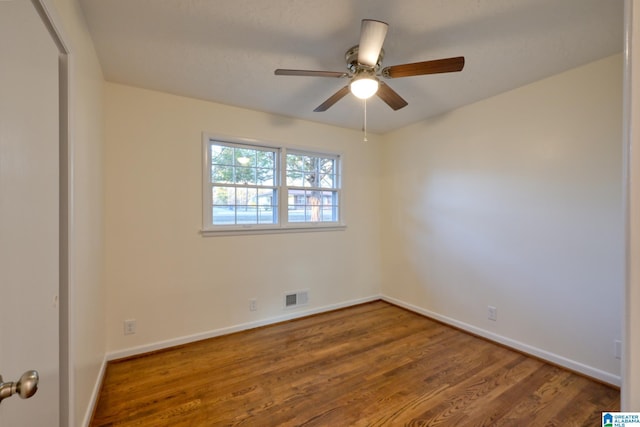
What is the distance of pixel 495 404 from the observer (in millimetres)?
1842

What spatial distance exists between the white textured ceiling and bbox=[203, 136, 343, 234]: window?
70cm

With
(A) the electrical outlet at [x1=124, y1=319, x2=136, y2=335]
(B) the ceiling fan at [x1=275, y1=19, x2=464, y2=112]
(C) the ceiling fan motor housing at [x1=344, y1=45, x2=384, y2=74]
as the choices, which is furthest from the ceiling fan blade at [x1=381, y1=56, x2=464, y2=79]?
(A) the electrical outlet at [x1=124, y1=319, x2=136, y2=335]

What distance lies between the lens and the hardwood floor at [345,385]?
5.66 feet

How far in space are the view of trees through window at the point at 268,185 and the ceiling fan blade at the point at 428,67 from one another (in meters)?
1.75

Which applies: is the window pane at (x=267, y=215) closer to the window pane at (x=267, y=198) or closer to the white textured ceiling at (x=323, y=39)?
the window pane at (x=267, y=198)

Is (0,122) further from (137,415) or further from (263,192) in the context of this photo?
(263,192)

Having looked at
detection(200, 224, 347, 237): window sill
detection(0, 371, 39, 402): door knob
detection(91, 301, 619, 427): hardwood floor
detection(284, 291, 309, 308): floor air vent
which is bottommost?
detection(91, 301, 619, 427): hardwood floor

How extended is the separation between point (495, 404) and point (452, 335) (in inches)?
41.2

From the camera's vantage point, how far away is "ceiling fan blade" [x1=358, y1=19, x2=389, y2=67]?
56.2 inches

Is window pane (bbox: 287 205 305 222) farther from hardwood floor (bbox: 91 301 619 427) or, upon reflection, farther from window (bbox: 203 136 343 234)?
hardwood floor (bbox: 91 301 619 427)

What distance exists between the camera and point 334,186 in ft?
12.1

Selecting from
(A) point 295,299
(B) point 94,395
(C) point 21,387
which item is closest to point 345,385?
(A) point 295,299

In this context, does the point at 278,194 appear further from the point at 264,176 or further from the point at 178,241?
the point at 178,241

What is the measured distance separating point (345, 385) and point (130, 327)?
6.46ft
